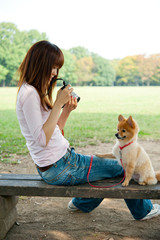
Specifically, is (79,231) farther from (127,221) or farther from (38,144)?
(38,144)

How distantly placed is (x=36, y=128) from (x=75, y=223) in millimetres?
1402

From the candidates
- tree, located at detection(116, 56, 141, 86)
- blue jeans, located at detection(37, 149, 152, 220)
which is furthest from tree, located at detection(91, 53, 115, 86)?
blue jeans, located at detection(37, 149, 152, 220)

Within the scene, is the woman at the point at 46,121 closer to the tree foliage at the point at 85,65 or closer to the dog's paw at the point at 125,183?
the dog's paw at the point at 125,183

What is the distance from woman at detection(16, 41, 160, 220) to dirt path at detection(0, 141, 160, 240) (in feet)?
2.10

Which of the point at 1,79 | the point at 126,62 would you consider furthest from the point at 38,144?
the point at 126,62

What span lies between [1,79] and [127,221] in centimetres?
4343

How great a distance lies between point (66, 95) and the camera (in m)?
2.38

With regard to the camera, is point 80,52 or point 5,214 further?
point 80,52

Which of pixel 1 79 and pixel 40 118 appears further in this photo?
pixel 1 79

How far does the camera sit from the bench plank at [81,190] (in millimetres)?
2406

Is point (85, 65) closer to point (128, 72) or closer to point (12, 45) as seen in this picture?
point (128, 72)

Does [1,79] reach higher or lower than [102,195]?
lower

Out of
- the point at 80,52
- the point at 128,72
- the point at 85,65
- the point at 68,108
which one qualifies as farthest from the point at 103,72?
the point at 68,108

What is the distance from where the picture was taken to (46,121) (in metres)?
2.27
